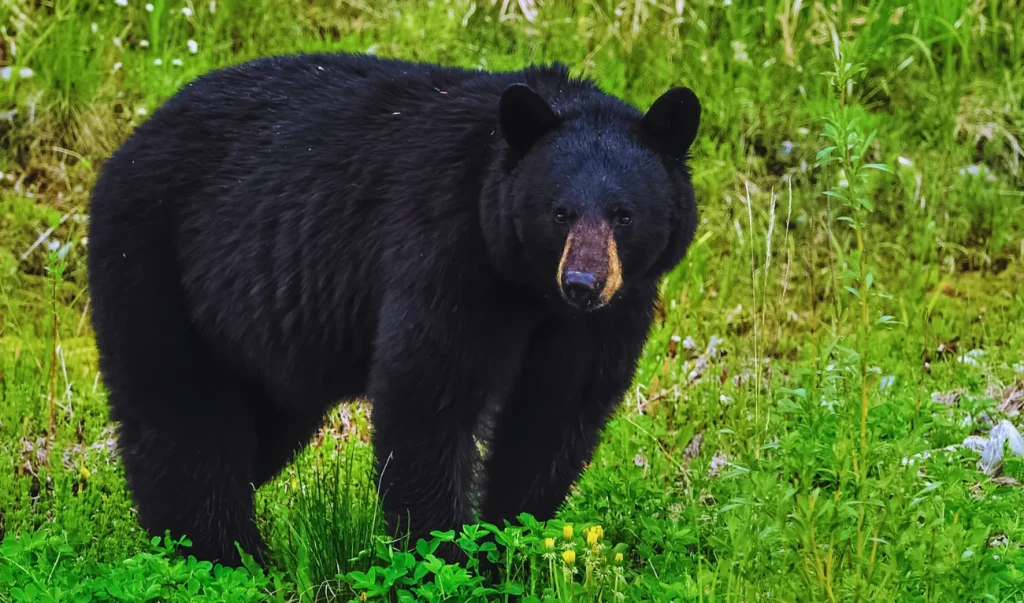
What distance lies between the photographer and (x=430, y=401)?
154 inches

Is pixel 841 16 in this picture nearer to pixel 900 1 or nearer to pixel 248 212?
pixel 900 1

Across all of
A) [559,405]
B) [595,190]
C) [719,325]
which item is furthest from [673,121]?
[719,325]

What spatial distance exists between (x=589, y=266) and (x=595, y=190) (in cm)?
30

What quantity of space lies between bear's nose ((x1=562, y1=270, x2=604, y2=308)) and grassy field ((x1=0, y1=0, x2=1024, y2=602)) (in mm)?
519

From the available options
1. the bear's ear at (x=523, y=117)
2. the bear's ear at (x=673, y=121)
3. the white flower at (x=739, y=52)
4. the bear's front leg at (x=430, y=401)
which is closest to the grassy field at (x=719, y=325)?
the white flower at (x=739, y=52)

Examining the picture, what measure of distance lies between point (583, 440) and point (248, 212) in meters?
1.26

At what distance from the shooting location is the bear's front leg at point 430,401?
3875 millimetres

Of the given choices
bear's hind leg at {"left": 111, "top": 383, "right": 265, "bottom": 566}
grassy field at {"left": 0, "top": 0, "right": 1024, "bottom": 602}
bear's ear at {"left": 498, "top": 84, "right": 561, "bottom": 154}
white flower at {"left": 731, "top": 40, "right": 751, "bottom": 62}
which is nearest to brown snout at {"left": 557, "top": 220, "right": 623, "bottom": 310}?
bear's ear at {"left": 498, "top": 84, "right": 561, "bottom": 154}

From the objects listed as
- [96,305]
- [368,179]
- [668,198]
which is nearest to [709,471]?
[668,198]

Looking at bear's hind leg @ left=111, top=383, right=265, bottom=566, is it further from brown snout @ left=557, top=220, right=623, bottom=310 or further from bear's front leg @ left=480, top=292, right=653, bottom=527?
brown snout @ left=557, top=220, right=623, bottom=310

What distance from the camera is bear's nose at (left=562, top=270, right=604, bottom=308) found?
3.62 meters

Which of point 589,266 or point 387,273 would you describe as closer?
point 589,266

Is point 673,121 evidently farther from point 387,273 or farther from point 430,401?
point 430,401

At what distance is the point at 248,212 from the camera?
441cm
